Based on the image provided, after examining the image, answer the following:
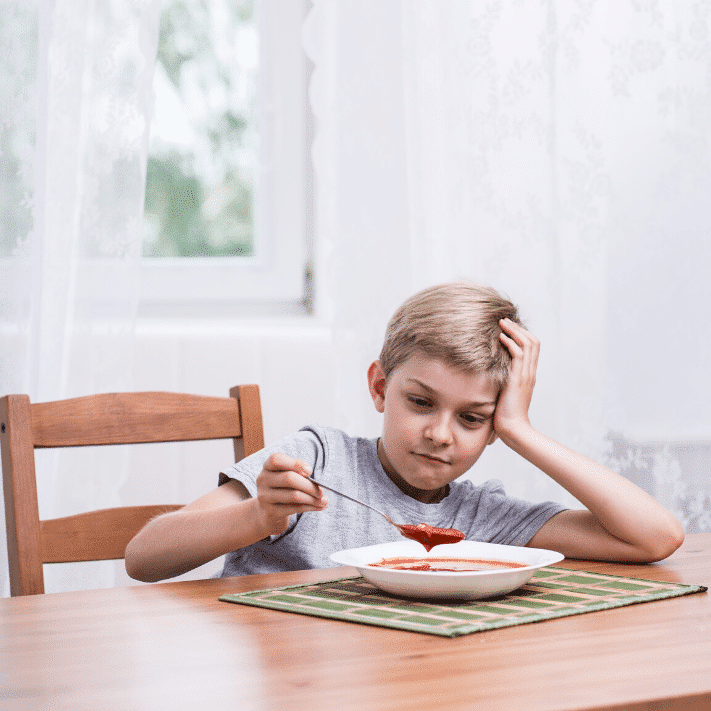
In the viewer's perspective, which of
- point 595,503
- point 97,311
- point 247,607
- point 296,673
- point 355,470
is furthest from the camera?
point 97,311

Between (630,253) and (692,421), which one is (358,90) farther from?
(692,421)

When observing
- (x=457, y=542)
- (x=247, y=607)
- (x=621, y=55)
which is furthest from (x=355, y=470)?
(x=621, y=55)

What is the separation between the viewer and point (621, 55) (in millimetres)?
1896

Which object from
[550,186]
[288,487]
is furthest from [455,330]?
[550,186]

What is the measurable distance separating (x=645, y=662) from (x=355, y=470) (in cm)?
68

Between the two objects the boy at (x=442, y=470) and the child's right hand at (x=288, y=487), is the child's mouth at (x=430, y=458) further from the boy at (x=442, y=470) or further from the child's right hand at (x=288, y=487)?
the child's right hand at (x=288, y=487)

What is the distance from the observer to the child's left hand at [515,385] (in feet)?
4.03

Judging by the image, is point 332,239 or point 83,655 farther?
point 332,239

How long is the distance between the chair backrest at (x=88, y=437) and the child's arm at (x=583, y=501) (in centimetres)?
42

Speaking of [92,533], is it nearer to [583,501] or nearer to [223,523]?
[223,523]

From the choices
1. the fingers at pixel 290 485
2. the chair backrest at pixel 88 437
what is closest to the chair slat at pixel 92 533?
the chair backrest at pixel 88 437

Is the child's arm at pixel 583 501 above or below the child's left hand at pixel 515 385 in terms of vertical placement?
below

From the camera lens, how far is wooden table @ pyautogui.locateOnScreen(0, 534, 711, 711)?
21.6 inches

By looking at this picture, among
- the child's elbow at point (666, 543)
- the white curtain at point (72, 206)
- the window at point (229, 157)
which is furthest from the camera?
the window at point (229, 157)
